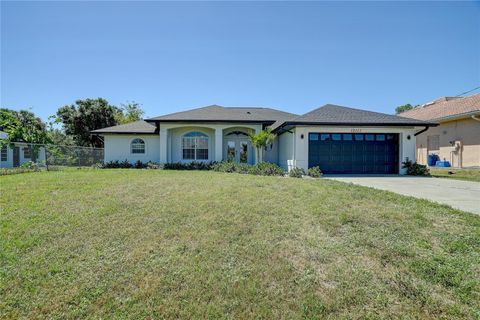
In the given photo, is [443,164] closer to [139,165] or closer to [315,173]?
[315,173]

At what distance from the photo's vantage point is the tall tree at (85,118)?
31.4 metres

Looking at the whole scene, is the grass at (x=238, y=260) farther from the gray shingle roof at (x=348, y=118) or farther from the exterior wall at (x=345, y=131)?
the gray shingle roof at (x=348, y=118)

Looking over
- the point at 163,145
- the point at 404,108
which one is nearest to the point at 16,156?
the point at 163,145

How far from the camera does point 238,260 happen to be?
3.98 m

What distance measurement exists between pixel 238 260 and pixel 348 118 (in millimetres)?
13422

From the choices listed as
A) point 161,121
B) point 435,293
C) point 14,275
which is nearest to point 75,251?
point 14,275

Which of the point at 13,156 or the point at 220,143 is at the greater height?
the point at 220,143

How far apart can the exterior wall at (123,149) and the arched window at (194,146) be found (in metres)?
2.27

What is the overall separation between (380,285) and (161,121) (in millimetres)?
16470

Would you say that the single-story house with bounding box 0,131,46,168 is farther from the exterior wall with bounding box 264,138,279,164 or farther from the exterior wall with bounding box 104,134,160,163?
the exterior wall with bounding box 264,138,279,164

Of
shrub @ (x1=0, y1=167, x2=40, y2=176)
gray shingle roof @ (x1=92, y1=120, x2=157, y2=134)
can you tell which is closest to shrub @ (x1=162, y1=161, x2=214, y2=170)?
gray shingle roof @ (x1=92, y1=120, x2=157, y2=134)

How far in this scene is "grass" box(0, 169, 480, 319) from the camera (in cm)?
310

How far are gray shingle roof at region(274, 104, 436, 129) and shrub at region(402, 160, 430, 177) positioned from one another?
2.31m

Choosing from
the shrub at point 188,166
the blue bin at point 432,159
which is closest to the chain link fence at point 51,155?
the shrub at point 188,166
